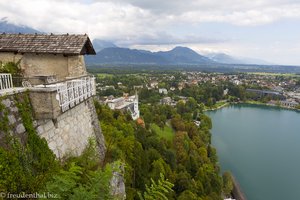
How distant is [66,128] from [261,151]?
1400 inches

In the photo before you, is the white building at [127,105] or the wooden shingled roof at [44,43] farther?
the white building at [127,105]

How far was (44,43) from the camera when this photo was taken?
8.80 metres

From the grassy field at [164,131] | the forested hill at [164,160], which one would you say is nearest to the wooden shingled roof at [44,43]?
the forested hill at [164,160]

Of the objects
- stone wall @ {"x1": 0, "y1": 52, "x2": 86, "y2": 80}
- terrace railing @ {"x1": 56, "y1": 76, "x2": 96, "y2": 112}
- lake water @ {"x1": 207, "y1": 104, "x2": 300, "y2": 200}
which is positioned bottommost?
lake water @ {"x1": 207, "y1": 104, "x2": 300, "y2": 200}

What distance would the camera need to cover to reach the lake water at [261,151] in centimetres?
2656

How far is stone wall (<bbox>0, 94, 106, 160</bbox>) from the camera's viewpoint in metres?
5.79

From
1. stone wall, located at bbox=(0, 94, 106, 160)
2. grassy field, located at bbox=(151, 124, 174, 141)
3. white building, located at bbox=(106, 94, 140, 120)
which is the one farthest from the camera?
white building, located at bbox=(106, 94, 140, 120)

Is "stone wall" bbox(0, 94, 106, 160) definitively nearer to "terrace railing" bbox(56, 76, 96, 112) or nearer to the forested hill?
"terrace railing" bbox(56, 76, 96, 112)

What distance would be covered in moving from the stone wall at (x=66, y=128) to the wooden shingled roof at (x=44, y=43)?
2.03 meters

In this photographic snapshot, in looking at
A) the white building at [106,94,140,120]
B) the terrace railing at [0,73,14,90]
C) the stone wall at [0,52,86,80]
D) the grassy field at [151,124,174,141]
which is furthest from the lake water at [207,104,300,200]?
the terrace railing at [0,73,14,90]

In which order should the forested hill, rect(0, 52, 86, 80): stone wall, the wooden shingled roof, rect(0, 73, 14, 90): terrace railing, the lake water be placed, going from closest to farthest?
rect(0, 73, 14, 90): terrace railing
the wooden shingled roof
rect(0, 52, 86, 80): stone wall
the forested hill
the lake water

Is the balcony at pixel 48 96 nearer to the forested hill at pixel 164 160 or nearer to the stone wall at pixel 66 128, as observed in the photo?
the stone wall at pixel 66 128

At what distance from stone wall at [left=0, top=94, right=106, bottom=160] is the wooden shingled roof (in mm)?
2026

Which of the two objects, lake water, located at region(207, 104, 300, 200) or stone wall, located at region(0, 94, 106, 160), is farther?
lake water, located at region(207, 104, 300, 200)
